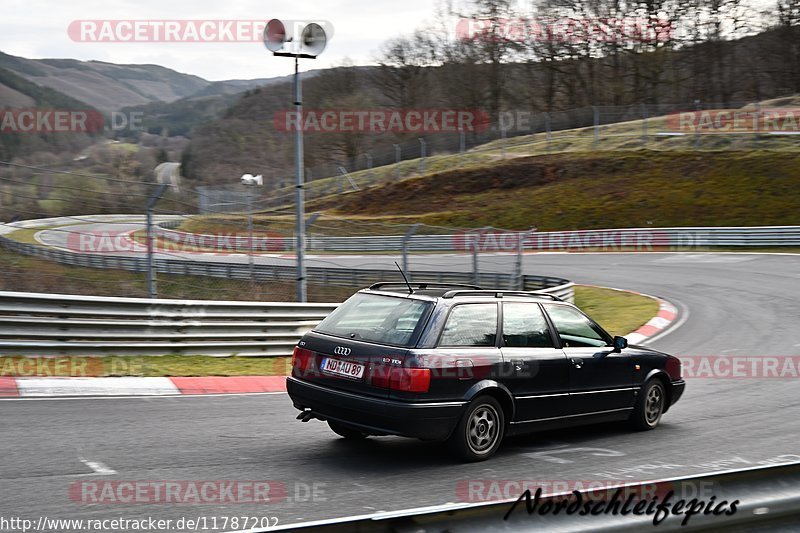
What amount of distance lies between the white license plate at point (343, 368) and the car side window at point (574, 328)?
198 cm

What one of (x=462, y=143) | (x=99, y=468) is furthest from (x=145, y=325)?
(x=462, y=143)

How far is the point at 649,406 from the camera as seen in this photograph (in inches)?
325

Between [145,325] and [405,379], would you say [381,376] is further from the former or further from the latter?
[145,325]

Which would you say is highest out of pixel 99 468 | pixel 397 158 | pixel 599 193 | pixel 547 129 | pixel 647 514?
pixel 547 129

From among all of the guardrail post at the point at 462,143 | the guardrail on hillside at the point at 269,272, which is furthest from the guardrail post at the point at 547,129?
the guardrail on hillside at the point at 269,272

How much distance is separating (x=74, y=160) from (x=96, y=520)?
49011 mm

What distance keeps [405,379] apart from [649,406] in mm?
3221

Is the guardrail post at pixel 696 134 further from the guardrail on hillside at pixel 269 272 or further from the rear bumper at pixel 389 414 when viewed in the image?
the rear bumper at pixel 389 414

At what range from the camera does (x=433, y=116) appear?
7412 centimetres

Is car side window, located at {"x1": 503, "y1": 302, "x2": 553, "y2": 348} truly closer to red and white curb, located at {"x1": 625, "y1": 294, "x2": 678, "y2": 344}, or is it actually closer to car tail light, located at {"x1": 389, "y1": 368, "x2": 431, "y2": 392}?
car tail light, located at {"x1": 389, "y1": 368, "x2": 431, "y2": 392}

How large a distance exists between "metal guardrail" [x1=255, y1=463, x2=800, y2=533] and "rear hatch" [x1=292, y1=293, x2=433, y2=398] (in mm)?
3076

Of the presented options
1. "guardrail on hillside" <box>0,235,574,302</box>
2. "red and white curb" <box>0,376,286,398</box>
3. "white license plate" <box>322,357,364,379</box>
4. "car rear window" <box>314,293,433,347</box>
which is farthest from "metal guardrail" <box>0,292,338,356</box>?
"white license plate" <box>322,357,364,379</box>

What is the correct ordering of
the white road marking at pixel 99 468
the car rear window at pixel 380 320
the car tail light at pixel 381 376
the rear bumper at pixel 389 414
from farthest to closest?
the car rear window at pixel 380 320
the car tail light at pixel 381 376
the rear bumper at pixel 389 414
the white road marking at pixel 99 468

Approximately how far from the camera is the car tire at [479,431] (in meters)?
6.47
